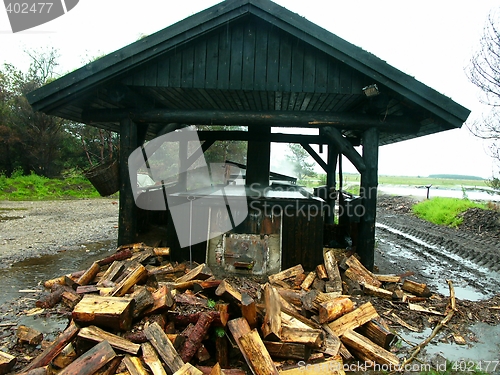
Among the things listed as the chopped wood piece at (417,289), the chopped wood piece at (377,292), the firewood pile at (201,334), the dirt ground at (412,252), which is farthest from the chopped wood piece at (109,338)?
the chopped wood piece at (417,289)

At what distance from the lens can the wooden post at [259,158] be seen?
299 inches

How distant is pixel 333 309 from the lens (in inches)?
147

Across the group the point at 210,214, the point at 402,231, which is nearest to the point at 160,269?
the point at 210,214

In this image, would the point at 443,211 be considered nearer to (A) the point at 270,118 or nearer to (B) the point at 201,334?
(A) the point at 270,118

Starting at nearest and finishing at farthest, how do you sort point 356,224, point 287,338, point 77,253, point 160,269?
point 287,338 < point 160,269 < point 356,224 < point 77,253

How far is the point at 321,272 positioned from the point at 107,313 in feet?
10.9

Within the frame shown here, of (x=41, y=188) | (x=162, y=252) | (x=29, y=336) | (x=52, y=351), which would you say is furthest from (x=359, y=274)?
(x=41, y=188)

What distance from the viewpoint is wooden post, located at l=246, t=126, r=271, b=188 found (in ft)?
24.9

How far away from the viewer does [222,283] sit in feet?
11.8

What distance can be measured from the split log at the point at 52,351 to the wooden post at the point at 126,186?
299cm

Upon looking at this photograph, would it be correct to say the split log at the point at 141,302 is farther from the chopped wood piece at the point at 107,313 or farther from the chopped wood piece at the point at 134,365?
the chopped wood piece at the point at 134,365

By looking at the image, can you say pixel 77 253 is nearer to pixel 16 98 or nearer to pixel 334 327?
pixel 334 327

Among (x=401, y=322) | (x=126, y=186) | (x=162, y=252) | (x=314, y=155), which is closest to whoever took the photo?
(x=401, y=322)

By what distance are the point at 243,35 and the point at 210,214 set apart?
2.99m
